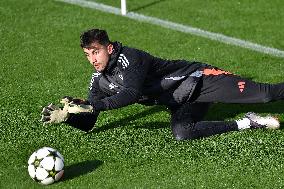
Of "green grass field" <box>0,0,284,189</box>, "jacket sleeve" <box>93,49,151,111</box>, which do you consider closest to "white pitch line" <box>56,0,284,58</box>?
"green grass field" <box>0,0,284,189</box>

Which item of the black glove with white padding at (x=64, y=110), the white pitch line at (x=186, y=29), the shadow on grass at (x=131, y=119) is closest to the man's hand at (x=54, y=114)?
the black glove with white padding at (x=64, y=110)

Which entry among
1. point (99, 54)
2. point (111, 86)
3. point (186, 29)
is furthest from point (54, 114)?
point (186, 29)

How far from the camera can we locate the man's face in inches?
321

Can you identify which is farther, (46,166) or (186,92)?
(186,92)

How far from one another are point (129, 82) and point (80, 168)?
122cm

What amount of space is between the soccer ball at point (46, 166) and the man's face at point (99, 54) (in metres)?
1.27

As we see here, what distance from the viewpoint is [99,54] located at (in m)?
8.20

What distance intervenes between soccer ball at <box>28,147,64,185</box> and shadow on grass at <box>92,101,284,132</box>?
170cm

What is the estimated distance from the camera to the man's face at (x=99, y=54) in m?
A: 8.16

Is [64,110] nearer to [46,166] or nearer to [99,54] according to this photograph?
[46,166]

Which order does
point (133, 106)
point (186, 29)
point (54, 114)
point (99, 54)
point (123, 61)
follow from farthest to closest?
point (186, 29), point (133, 106), point (123, 61), point (99, 54), point (54, 114)

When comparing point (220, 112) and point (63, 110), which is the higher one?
point (63, 110)

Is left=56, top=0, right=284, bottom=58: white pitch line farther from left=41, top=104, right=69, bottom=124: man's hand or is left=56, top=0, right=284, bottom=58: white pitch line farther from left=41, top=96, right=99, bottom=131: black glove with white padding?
left=41, top=104, right=69, bottom=124: man's hand

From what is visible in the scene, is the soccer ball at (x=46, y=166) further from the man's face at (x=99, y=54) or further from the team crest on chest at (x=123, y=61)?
the team crest on chest at (x=123, y=61)
